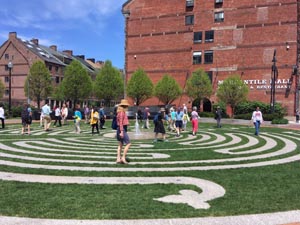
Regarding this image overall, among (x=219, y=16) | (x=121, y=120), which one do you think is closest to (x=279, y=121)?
(x=219, y=16)

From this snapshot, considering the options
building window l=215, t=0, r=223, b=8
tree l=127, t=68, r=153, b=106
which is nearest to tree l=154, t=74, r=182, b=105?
tree l=127, t=68, r=153, b=106

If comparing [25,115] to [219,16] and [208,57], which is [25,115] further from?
[219,16]

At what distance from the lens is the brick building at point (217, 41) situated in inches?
1677

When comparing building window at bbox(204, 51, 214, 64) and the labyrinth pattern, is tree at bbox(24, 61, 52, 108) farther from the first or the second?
the labyrinth pattern

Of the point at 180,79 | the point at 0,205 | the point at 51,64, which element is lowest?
the point at 0,205

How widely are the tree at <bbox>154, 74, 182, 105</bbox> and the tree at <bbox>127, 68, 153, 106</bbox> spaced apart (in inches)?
49.9

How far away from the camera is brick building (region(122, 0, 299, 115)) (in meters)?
42.6

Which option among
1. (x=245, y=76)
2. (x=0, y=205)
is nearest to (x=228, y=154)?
(x=0, y=205)

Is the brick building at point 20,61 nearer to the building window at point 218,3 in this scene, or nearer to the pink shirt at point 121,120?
the building window at point 218,3

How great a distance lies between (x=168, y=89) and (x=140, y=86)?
401cm

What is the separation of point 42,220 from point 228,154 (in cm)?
862

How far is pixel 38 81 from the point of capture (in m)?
57.2

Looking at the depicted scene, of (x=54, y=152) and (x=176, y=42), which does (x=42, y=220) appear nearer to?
(x=54, y=152)

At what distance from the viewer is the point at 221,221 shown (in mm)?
5289
